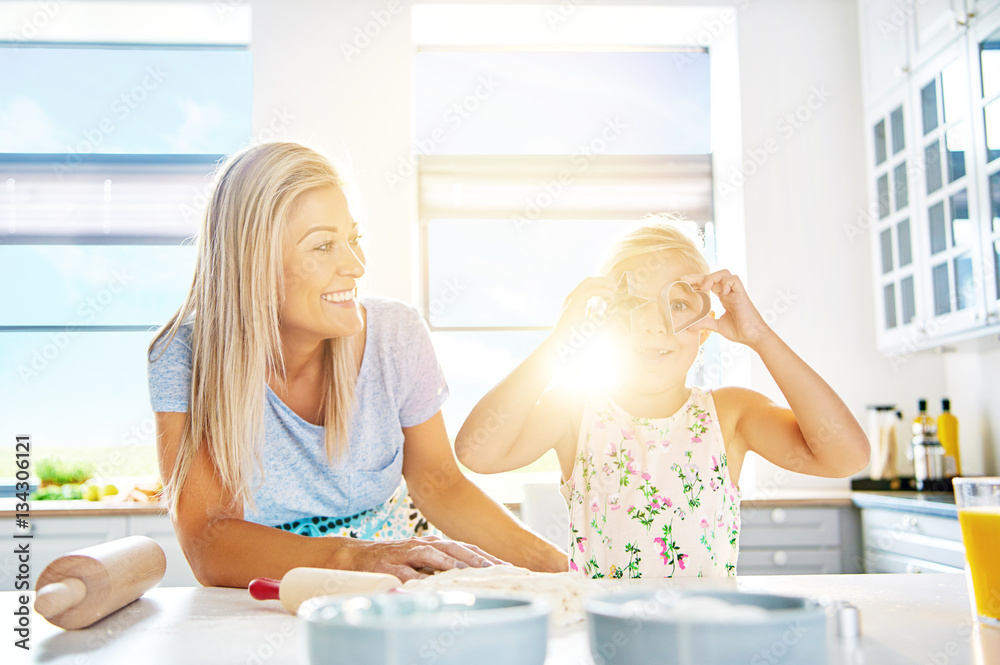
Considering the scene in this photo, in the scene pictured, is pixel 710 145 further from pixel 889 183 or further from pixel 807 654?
pixel 807 654

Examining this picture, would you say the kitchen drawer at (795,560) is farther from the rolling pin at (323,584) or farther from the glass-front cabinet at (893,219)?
the rolling pin at (323,584)

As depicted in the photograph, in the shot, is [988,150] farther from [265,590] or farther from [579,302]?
[265,590]

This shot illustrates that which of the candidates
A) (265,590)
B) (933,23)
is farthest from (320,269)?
(933,23)

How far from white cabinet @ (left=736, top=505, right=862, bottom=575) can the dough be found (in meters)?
2.29

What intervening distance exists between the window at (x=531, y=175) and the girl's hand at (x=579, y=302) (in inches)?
89.8

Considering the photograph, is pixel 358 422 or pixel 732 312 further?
pixel 358 422

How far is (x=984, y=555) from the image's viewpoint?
2.30ft

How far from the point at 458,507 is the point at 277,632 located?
2.34 feet

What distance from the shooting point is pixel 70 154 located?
145 inches

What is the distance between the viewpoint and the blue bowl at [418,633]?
42 centimetres

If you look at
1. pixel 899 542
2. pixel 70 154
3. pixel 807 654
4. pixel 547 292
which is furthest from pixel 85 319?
pixel 807 654

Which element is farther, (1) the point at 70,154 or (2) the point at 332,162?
(1) the point at 70,154

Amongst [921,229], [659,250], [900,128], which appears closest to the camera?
[659,250]

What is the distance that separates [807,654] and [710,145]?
3737mm
